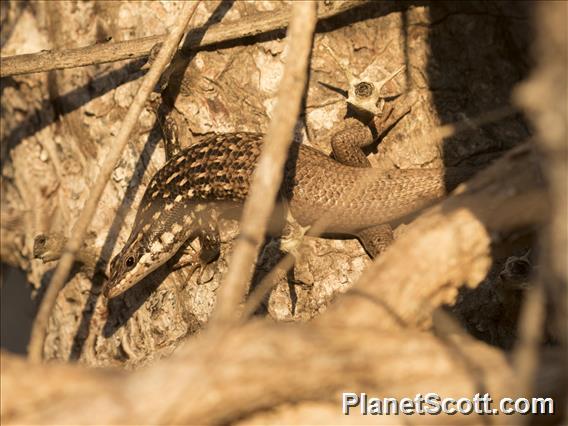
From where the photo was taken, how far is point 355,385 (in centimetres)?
245

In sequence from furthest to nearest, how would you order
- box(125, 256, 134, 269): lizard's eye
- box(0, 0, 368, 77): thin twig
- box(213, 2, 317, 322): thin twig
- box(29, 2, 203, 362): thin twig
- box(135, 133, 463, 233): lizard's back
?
1. box(125, 256, 134, 269): lizard's eye
2. box(0, 0, 368, 77): thin twig
3. box(135, 133, 463, 233): lizard's back
4. box(29, 2, 203, 362): thin twig
5. box(213, 2, 317, 322): thin twig

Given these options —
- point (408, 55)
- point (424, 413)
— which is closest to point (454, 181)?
point (408, 55)

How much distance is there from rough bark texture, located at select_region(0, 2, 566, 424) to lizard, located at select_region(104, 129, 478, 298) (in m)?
0.18

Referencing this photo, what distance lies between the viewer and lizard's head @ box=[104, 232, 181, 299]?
470cm

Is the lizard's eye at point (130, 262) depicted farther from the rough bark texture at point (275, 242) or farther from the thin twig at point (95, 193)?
the thin twig at point (95, 193)

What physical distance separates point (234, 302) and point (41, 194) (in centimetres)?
359

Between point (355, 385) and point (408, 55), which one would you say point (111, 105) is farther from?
point (355, 385)

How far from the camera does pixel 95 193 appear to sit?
327cm

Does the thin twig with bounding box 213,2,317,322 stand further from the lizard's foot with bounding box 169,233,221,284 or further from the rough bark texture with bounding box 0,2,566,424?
the lizard's foot with bounding box 169,233,221,284

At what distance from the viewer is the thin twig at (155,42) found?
460 cm

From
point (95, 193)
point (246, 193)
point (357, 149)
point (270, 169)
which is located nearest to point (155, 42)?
point (246, 193)

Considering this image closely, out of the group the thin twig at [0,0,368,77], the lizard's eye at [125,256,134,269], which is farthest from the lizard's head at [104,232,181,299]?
the thin twig at [0,0,368,77]

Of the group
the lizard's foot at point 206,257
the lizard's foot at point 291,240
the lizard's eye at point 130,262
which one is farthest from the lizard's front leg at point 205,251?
the lizard's foot at point 291,240

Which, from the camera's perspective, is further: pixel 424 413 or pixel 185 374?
pixel 424 413
